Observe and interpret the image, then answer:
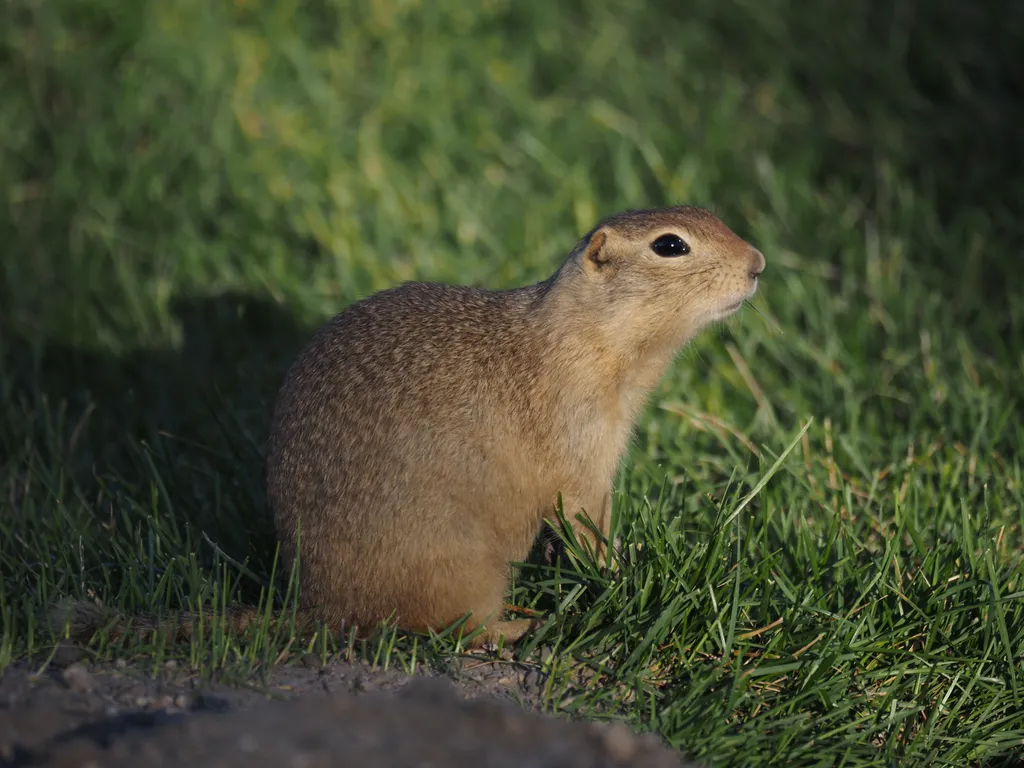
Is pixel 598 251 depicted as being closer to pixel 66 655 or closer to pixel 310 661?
pixel 310 661

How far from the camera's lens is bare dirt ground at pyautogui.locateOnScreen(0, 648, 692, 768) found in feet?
8.34

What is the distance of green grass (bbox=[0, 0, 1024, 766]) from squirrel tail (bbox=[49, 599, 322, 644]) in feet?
0.24

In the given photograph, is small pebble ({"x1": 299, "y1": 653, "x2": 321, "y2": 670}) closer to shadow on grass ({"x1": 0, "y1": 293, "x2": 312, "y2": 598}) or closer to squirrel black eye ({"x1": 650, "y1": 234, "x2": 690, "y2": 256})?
shadow on grass ({"x1": 0, "y1": 293, "x2": 312, "y2": 598})

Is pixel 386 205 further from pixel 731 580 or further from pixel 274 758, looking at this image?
pixel 274 758

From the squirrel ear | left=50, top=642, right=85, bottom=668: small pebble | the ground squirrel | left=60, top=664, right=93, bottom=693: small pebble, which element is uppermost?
the squirrel ear

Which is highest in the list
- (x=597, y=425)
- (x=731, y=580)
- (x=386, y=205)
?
(x=386, y=205)

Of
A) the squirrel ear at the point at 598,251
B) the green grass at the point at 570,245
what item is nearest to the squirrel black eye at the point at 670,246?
the squirrel ear at the point at 598,251

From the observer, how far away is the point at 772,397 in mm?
5270

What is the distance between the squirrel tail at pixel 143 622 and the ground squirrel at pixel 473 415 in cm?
24

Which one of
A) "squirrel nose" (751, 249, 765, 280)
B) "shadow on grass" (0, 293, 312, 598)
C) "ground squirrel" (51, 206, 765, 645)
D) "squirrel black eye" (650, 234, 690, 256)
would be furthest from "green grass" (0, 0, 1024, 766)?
"squirrel black eye" (650, 234, 690, 256)

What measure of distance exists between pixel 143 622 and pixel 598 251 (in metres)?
1.68

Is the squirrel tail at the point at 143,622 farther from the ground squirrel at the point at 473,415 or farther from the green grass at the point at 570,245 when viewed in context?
the ground squirrel at the point at 473,415

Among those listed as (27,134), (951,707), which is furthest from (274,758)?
(27,134)

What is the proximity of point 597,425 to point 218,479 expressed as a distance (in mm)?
1327
